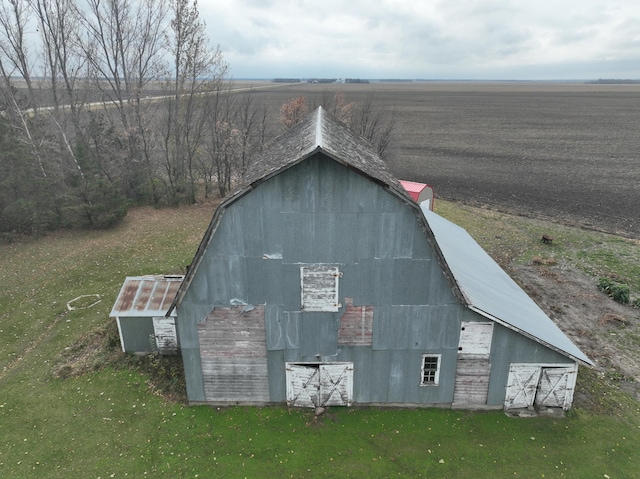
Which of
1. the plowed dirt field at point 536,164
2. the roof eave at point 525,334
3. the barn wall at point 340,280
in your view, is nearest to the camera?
the barn wall at point 340,280

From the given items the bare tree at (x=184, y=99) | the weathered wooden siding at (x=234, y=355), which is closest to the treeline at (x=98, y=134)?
the bare tree at (x=184, y=99)

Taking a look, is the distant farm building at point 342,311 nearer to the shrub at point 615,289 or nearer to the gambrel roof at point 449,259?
the gambrel roof at point 449,259

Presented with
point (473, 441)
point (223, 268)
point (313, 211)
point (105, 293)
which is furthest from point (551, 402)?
point (105, 293)

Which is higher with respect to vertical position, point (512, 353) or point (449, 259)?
point (449, 259)

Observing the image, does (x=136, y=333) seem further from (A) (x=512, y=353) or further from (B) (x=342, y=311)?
(A) (x=512, y=353)

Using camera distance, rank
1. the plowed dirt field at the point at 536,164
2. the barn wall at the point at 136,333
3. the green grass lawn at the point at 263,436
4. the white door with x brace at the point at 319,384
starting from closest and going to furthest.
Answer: the green grass lawn at the point at 263,436, the white door with x brace at the point at 319,384, the barn wall at the point at 136,333, the plowed dirt field at the point at 536,164

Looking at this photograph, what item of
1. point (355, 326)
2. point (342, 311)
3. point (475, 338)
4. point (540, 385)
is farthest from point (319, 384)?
point (540, 385)

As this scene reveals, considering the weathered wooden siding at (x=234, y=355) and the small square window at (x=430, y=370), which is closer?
the weathered wooden siding at (x=234, y=355)
